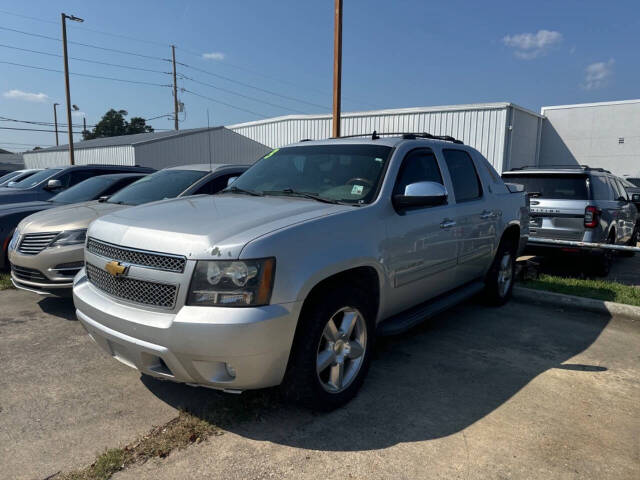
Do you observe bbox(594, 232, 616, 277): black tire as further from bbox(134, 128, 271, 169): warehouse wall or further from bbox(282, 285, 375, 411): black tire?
bbox(134, 128, 271, 169): warehouse wall

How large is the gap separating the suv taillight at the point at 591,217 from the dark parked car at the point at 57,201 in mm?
6957

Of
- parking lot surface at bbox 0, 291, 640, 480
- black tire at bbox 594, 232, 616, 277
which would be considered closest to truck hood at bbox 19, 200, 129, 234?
parking lot surface at bbox 0, 291, 640, 480

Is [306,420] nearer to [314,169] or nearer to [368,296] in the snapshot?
[368,296]

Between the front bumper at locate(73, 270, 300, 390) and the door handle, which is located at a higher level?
the door handle

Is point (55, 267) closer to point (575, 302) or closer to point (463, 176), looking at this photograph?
point (463, 176)

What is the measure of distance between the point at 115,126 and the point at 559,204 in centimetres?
9255

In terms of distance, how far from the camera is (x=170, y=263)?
2721 mm

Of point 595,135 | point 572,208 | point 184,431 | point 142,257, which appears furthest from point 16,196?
point 595,135

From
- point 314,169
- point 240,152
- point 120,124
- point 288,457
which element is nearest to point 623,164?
point 240,152

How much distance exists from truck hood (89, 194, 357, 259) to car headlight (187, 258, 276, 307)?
6 centimetres

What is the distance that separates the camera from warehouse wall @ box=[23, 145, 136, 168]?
92.7 ft

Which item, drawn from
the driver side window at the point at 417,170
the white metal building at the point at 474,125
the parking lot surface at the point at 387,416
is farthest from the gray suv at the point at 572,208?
the white metal building at the point at 474,125

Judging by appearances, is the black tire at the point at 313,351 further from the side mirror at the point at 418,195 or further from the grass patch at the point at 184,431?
the side mirror at the point at 418,195

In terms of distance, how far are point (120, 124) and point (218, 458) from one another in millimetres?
95454
